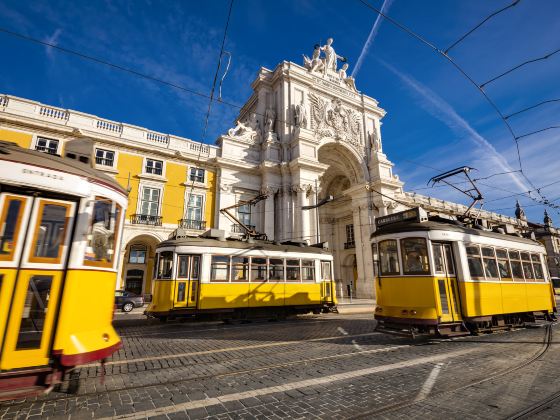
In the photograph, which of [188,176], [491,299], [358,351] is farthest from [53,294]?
[188,176]

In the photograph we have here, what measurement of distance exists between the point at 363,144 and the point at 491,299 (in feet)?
82.9

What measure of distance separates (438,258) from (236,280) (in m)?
7.34

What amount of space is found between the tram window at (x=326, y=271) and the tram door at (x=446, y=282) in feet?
22.2

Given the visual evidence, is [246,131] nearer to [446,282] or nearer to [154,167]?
[154,167]

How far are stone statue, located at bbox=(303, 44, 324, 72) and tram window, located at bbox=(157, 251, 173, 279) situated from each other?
26.8 metres

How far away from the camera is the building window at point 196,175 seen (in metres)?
22.8

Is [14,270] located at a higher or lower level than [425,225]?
lower

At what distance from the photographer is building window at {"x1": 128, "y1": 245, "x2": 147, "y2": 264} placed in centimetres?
2077

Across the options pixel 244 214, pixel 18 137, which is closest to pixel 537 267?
pixel 244 214

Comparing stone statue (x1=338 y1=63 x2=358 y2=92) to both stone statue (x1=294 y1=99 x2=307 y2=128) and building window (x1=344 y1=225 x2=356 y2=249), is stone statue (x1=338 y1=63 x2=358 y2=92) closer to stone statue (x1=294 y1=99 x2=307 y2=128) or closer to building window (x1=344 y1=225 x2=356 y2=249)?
stone statue (x1=294 y1=99 x2=307 y2=128)

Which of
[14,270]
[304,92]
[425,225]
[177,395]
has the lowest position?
[177,395]

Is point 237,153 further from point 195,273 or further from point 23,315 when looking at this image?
point 23,315

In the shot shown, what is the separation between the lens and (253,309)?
12031mm

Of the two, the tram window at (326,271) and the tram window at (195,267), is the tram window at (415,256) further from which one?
the tram window at (195,267)
